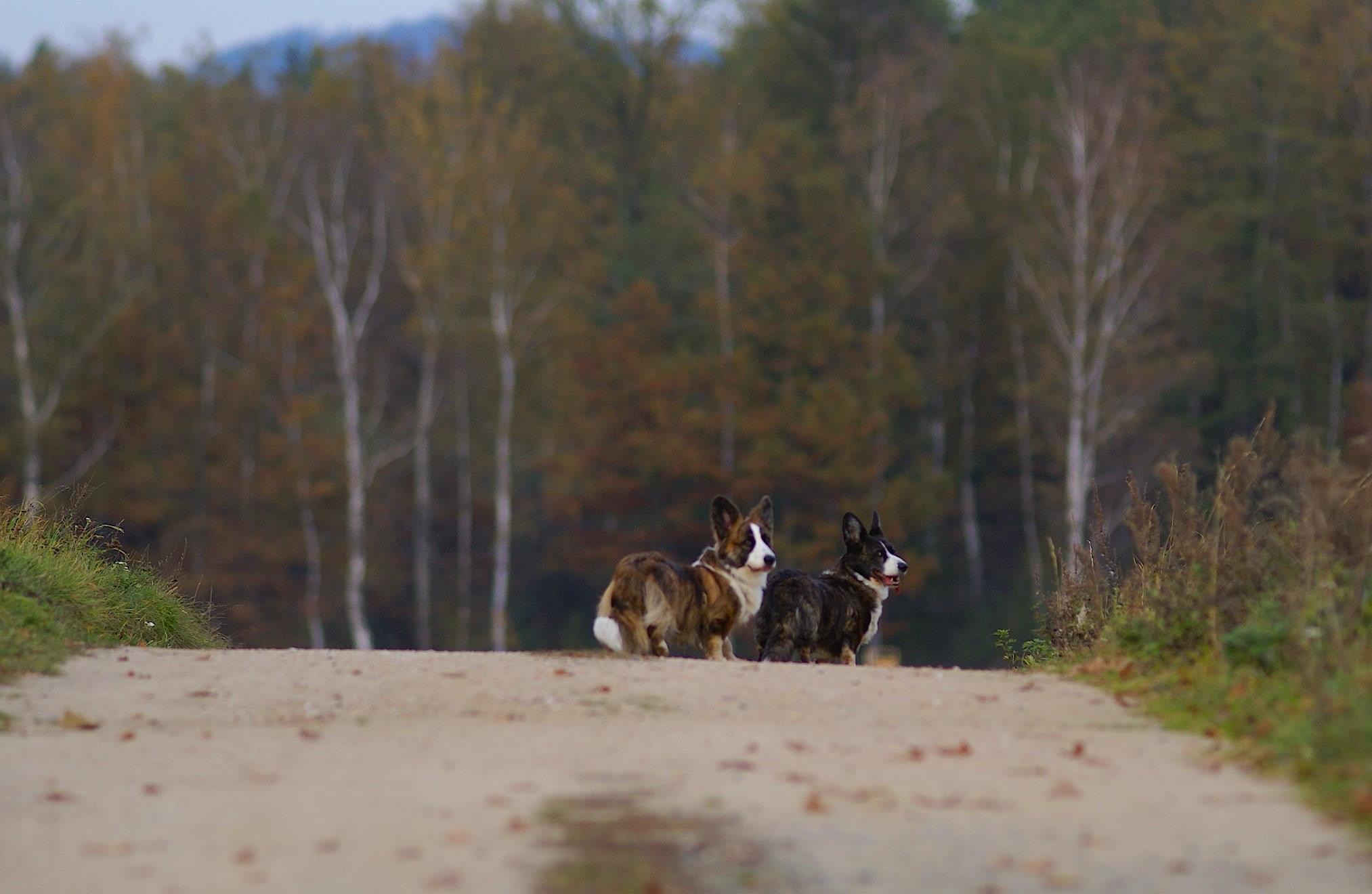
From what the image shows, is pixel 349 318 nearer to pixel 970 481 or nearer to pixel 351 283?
pixel 351 283

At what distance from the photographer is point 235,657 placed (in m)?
11.9

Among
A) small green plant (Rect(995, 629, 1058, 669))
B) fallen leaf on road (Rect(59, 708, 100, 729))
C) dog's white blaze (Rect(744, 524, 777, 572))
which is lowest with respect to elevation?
small green plant (Rect(995, 629, 1058, 669))

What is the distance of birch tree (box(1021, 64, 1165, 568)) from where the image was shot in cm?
4219

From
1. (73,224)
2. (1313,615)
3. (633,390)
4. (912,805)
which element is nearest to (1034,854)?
(912,805)

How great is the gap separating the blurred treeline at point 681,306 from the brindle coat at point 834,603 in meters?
26.2

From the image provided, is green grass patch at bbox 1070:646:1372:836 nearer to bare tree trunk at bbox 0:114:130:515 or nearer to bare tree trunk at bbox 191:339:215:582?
bare tree trunk at bbox 0:114:130:515

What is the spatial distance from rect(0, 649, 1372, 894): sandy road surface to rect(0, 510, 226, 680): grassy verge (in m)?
0.88

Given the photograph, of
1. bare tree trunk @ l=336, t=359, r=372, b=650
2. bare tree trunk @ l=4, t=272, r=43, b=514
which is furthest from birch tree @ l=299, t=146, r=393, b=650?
bare tree trunk @ l=4, t=272, r=43, b=514

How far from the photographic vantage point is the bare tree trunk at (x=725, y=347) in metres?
43.1

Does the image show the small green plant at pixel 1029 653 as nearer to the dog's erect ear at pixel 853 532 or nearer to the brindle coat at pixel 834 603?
the brindle coat at pixel 834 603

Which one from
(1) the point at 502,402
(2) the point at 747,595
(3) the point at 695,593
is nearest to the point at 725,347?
(1) the point at 502,402

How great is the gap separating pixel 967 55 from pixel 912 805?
1728 inches

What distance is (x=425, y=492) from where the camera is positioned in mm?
46906

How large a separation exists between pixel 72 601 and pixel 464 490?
34.1m
